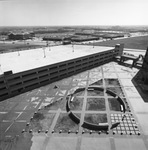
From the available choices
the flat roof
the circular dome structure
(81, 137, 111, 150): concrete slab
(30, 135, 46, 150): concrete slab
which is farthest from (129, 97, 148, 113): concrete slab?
the flat roof

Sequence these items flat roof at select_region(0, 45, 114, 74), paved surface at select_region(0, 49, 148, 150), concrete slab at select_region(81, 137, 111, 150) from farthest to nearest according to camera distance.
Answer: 1. flat roof at select_region(0, 45, 114, 74)
2. paved surface at select_region(0, 49, 148, 150)
3. concrete slab at select_region(81, 137, 111, 150)

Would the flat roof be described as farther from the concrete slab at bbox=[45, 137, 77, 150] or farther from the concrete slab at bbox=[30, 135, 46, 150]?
the concrete slab at bbox=[45, 137, 77, 150]

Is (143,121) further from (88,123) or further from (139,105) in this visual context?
(88,123)

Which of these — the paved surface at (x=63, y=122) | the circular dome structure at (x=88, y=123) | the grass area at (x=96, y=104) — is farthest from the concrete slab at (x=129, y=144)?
the grass area at (x=96, y=104)

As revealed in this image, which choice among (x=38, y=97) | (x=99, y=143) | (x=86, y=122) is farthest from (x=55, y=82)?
(x=99, y=143)

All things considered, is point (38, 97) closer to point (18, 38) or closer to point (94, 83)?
point (94, 83)
